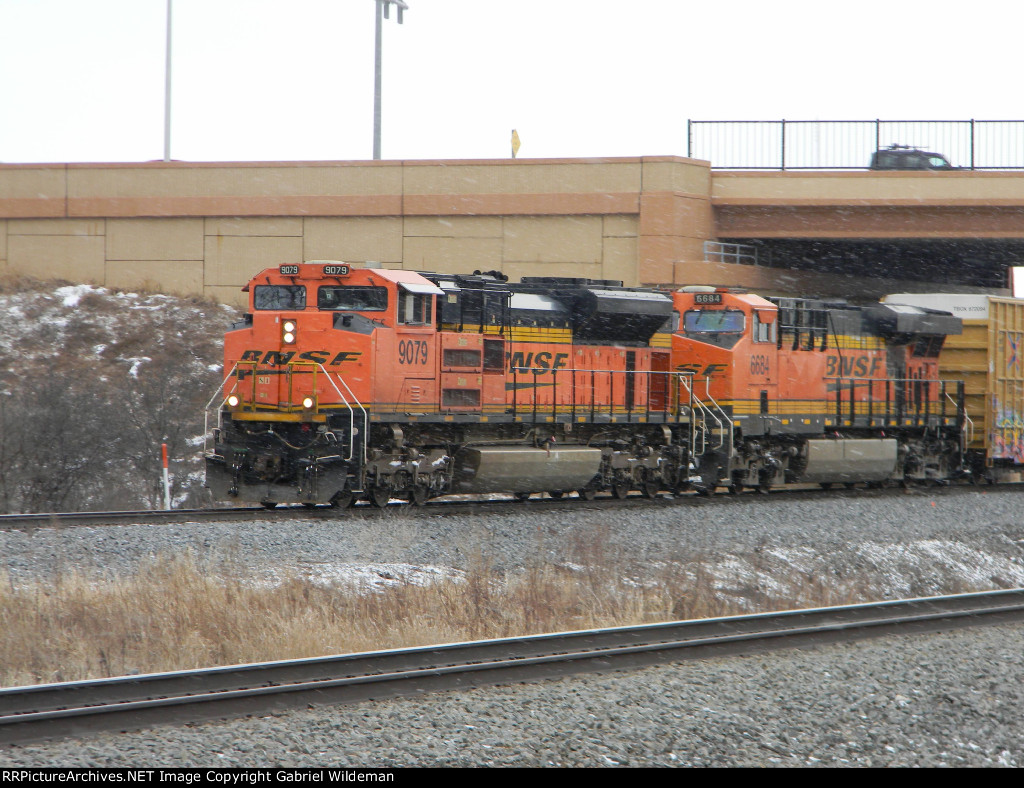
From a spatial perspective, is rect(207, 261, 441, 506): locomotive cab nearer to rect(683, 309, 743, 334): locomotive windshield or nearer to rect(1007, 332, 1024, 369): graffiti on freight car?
rect(683, 309, 743, 334): locomotive windshield

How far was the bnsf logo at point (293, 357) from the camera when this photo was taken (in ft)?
45.4

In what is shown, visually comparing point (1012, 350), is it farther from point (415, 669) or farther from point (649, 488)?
point (415, 669)

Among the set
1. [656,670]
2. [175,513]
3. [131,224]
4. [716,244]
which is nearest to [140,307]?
[131,224]

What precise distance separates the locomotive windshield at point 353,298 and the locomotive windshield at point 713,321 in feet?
20.5

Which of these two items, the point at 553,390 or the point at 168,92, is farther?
the point at 168,92

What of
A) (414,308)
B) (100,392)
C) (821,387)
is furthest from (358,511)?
(100,392)

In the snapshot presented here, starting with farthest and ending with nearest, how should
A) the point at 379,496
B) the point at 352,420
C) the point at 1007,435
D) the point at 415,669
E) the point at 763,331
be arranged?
the point at 1007,435, the point at 763,331, the point at 379,496, the point at 352,420, the point at 415,669

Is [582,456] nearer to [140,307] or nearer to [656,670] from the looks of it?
[656,670]

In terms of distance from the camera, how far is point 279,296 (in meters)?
14.5

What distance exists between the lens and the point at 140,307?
3045cm

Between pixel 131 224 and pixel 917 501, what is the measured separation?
22.9 m

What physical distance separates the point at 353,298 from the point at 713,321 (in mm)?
6592

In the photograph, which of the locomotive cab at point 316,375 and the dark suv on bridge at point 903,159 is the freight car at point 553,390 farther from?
the dark suv on bridge at point 903,159

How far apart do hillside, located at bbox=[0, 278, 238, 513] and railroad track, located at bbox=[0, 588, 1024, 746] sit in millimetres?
11219
